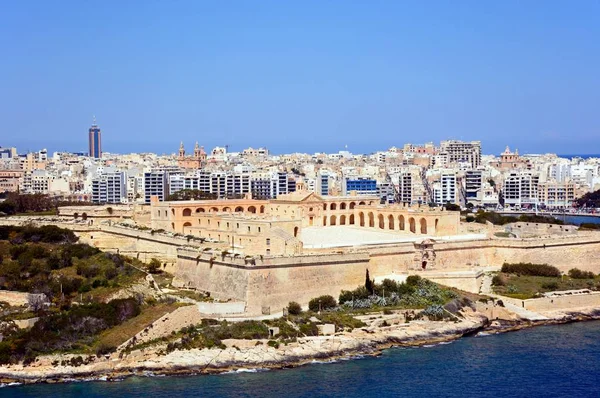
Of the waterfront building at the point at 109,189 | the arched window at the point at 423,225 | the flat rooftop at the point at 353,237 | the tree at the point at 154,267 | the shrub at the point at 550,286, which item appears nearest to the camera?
the tree at the point at 154,267

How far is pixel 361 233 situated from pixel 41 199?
1977 centimetres

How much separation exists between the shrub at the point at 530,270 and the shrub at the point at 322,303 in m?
8.66

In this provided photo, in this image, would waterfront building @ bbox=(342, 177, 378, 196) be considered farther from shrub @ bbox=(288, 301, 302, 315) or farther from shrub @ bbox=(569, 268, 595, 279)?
shrub @ bbox=(288, 301, 302, 315)

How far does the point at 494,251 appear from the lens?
3672 centimetres

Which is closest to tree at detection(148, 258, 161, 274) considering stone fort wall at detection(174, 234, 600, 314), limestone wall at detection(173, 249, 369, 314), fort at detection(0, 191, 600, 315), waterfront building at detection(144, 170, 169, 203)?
Result: fort at detection(0, 191, 600, 315)

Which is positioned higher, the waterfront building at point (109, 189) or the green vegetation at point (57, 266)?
the waterfront building at point (109, 189)

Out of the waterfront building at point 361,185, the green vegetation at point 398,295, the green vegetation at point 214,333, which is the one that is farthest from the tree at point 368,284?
the waterfront building at point 361,185

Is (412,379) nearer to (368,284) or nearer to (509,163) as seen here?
(368,284)

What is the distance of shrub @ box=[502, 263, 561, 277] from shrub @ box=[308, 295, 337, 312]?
8657 millimetres

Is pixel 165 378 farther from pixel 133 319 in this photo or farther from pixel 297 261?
pixel 297 261

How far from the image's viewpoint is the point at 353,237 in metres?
37.4

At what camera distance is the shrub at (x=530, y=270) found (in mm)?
35844

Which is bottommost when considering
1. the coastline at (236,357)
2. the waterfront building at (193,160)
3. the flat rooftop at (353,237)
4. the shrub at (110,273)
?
the coastline at (236,357)

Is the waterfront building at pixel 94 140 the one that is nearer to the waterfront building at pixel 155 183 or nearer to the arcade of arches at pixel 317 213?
the waterfront building at pixel 155 183
